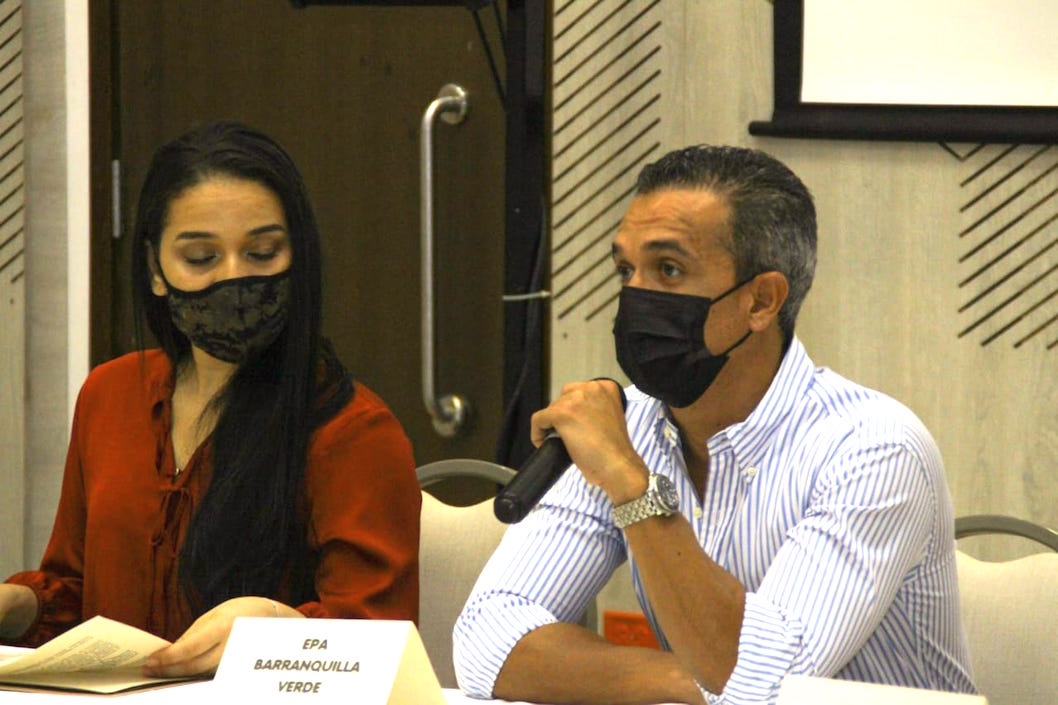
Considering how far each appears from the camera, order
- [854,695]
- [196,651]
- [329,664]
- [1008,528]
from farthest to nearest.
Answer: [1008,528]
[196,651]
[329,664]
[854,695]

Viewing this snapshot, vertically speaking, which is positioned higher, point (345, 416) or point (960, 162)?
point (960, 162)

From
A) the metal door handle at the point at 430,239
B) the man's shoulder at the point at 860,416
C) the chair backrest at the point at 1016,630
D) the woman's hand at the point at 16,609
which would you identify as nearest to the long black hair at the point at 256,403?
the woman's hand at the point at 16,609

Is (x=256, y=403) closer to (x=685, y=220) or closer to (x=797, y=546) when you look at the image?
(x=685, y=220)

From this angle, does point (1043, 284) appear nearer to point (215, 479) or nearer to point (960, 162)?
point (960, 162)

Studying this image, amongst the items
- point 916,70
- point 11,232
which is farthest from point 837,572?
point 11,232

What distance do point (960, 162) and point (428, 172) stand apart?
43.5 inches

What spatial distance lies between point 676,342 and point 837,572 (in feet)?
1.21

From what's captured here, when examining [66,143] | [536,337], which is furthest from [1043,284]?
[66,143]

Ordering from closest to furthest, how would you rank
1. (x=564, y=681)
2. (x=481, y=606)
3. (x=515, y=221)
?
(x=564, y=681), (x=481, y=606), (x=515, y=221)

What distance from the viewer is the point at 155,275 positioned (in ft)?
6.59

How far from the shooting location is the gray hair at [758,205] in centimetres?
179

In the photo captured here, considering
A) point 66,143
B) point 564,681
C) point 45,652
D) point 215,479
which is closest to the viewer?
point 45,652

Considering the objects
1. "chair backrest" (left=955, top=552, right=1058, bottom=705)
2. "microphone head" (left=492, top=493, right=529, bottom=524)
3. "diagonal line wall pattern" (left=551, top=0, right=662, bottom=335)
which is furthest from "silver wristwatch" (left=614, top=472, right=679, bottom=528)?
"diagonal line wall pattern" (left=551, top=0, right=662, bottom=335)

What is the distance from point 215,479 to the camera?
1.90m
